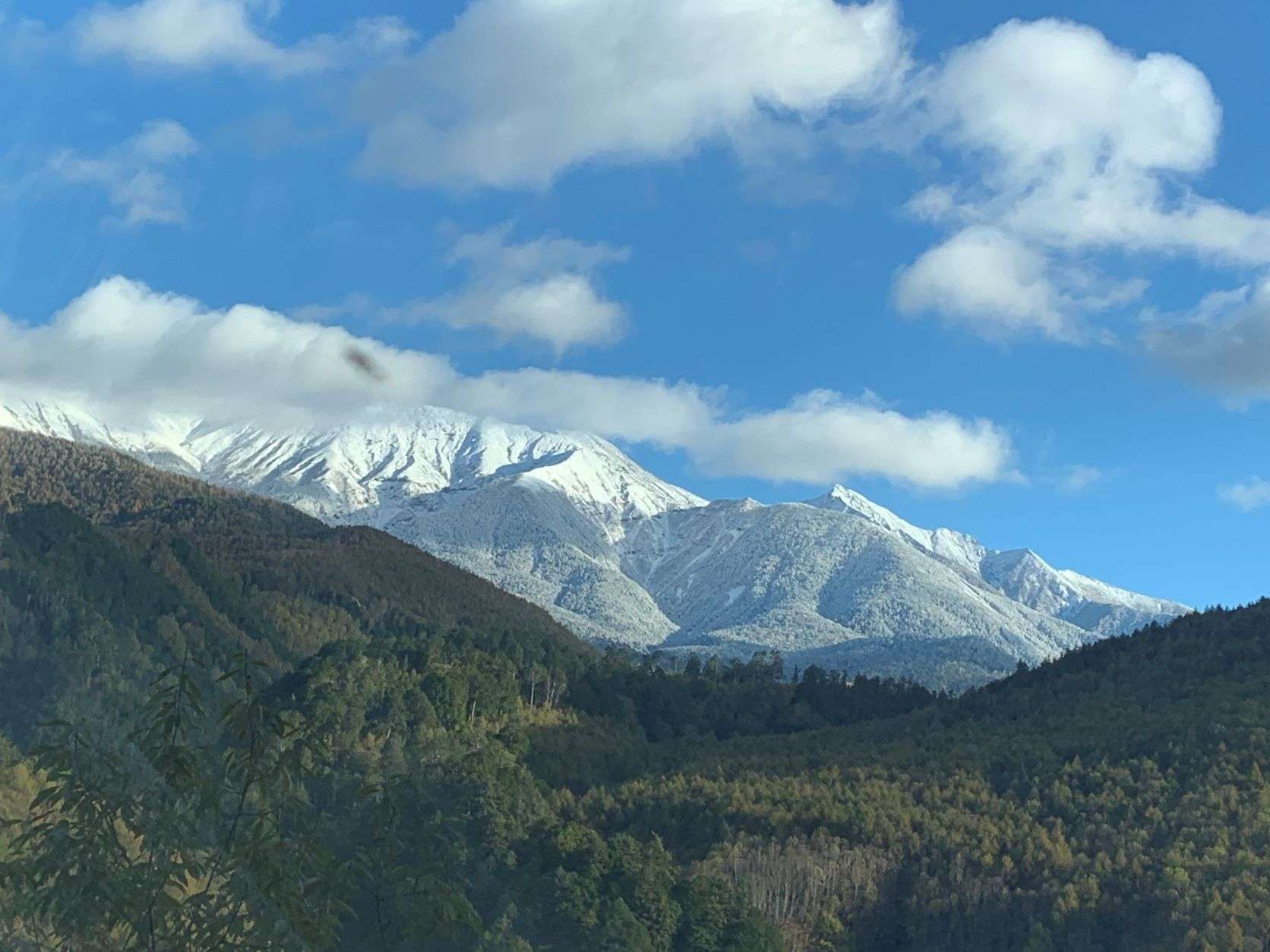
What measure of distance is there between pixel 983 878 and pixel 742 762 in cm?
4032

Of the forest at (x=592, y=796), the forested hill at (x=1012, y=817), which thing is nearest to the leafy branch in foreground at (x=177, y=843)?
the forest at (x=592, y=796)

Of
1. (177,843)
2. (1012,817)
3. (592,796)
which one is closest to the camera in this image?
(177,843)

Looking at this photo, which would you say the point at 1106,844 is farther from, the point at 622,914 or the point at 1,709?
the point at 1,709

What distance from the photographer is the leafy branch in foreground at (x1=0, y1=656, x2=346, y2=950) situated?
16.7 meters

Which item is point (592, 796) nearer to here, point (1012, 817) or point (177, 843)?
point (1012, 817)

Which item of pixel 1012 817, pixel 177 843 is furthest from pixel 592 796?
pixel 177 843

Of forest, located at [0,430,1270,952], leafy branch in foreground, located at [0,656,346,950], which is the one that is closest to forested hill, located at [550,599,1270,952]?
forest, located at [0,430,1270,952]

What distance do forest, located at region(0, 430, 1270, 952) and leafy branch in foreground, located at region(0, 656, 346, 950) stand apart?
1.9 inches

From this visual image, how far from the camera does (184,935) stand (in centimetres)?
1686

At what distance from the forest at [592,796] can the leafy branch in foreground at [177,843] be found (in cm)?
5

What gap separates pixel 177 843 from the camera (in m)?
17.0

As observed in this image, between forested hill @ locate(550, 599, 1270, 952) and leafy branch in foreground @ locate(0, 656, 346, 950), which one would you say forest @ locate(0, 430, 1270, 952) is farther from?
forested hill @ locate(550, 599, 1270, 952)

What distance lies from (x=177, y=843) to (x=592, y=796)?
112095 mm

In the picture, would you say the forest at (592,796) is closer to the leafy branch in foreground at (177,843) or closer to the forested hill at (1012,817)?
the leafy branch in foreground at (177,843)
